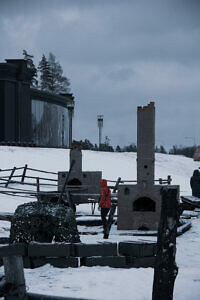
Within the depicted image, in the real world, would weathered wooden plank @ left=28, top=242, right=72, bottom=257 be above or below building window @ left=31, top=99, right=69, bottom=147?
below

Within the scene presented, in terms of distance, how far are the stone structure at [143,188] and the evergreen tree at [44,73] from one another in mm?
63920

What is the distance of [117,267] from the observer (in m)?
10.1

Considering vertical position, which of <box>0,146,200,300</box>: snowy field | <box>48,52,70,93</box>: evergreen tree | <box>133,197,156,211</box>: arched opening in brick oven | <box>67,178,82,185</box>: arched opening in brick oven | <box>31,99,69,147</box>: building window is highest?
<box>48,52,70,93</box>: evergreen tree

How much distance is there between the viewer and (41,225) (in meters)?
11.1

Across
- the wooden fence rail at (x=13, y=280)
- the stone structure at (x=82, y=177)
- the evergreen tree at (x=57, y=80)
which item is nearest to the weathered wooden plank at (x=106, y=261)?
the wooden fence rail at (x=13, y=280)

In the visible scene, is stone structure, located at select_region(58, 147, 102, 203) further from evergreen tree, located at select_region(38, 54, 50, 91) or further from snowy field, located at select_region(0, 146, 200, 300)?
evergreen tree, located at select_region(38, 54, 50, 91)

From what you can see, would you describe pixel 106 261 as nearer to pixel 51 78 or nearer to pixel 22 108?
pixel 22 108

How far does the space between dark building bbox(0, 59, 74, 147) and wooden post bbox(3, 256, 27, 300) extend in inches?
1412

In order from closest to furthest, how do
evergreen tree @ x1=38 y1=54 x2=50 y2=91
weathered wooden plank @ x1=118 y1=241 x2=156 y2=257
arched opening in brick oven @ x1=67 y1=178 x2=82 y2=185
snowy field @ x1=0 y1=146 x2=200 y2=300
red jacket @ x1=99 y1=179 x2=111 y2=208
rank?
snowy field @ x1=0 y1=146 x2=200 y2=300 < weathered wooden plank @ x1=118 y1=241 x2=156 y2=257 < red jacket @ x1=99 y1=179 x2=111 y2=208 < arched opening in brick oven @ x1=67 y1=178 x2=82 y2=185 < evergreen tree @ x1=38 y1=54 x2=50 y2=91

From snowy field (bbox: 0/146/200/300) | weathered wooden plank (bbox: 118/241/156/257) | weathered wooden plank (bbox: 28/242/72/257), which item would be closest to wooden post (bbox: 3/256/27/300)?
snowy field (bbox: 0/146/200/300)

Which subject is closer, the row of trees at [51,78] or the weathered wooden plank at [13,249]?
the weathered wooden plank at [13,249]

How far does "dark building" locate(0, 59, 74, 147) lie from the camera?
46.1m

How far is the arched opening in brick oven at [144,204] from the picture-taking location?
643 inches

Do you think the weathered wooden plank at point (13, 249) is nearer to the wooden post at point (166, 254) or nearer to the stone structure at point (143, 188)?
the wooden post at point (166, 254)
